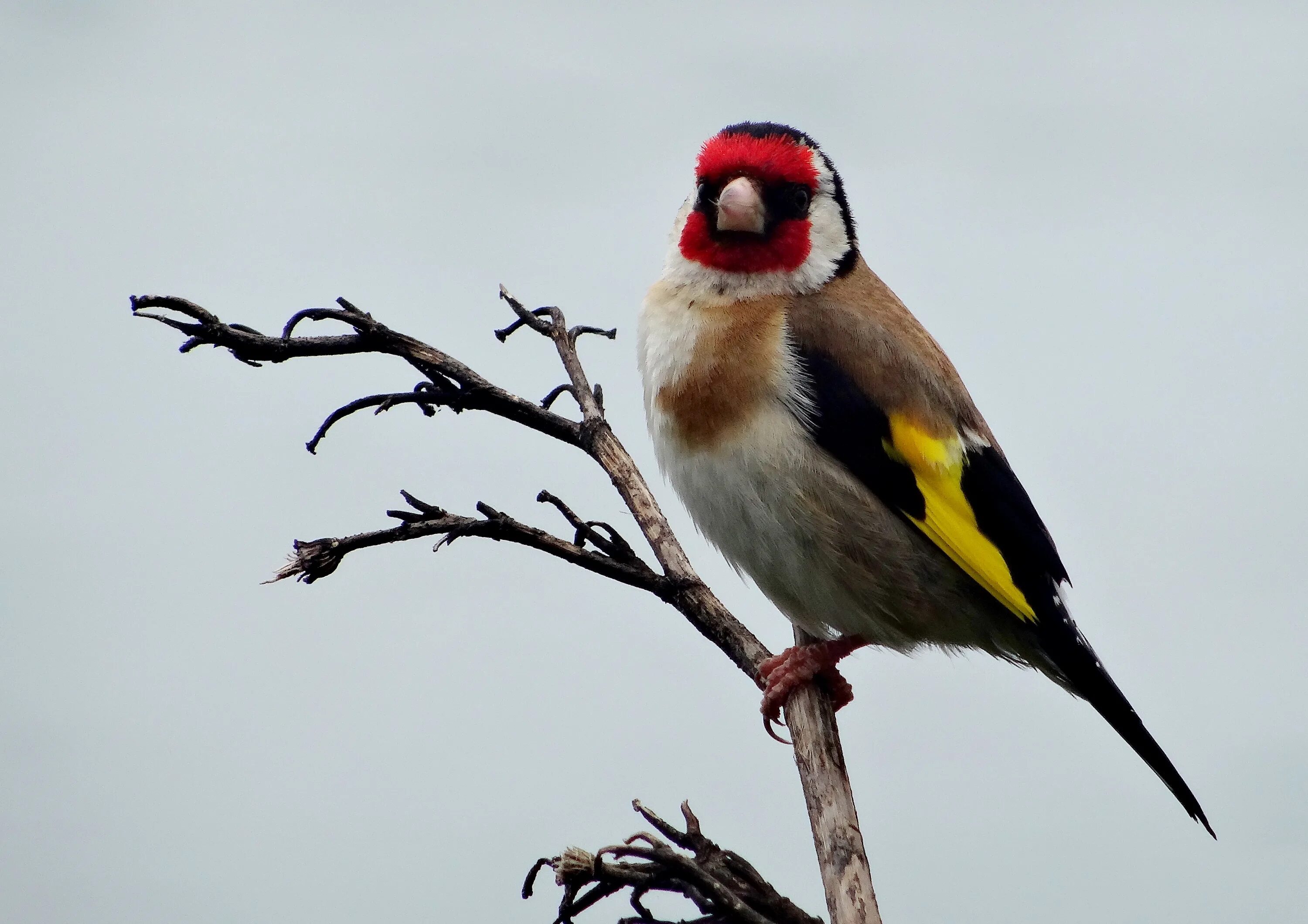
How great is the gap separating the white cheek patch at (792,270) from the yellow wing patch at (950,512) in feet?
1.88

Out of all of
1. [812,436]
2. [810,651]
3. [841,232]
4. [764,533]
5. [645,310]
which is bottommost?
[810,651]

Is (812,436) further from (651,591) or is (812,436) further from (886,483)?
(651,591)

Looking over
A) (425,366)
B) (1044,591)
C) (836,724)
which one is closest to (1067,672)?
(1044,591)

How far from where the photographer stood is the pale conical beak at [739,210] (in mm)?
3715

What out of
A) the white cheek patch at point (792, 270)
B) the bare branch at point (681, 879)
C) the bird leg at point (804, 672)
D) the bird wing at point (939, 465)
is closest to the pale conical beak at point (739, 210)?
the white cheek patch at point (792, 270)

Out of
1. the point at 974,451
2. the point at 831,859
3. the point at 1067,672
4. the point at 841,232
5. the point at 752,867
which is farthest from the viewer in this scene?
the point at 841,232

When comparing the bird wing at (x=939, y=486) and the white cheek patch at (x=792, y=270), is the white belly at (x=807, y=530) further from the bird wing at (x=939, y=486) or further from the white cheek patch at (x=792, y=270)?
the white cheek patch at (x=792, y=270)

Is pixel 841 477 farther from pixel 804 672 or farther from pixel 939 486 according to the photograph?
pixel 804 672

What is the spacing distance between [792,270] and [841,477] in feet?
2.50

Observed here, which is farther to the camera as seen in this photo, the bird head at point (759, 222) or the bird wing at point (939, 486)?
the bird head at point (759, 222)

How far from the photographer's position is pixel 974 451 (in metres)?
3.62

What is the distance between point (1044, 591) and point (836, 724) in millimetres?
733

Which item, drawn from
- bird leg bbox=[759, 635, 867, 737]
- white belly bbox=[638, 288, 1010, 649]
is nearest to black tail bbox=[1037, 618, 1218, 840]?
white belly bbox=[638, 288, 1010, 649]

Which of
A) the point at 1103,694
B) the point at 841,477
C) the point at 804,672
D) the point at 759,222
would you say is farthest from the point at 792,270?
the point at 1103,694
